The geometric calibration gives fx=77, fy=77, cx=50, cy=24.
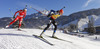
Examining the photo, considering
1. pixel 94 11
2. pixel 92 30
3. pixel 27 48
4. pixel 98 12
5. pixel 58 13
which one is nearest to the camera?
pixel 27 48

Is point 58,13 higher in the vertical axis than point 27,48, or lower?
higher

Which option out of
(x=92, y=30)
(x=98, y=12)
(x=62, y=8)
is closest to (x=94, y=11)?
(x=98, y=12)

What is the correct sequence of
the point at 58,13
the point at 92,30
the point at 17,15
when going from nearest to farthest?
the point at 58,13 → the point at 17,15 → the point at 92,30

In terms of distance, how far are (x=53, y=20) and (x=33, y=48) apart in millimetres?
3155

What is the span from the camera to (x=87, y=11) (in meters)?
172

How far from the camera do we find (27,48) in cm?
339

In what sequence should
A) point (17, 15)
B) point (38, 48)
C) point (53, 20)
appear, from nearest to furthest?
point (38, 48) < point (53, 20) < point (17, 15)

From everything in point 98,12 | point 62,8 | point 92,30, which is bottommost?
point 92,30

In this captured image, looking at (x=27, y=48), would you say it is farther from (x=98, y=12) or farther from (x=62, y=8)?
(x=98, y=12)

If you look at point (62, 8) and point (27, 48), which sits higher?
point (62, 8)

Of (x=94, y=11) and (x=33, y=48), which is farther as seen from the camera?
(x=94, y=11)

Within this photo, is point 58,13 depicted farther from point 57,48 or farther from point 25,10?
point 25,10

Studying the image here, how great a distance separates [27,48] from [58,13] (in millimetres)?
4130

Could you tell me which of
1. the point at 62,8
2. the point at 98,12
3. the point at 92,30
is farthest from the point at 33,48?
the point at 98,12
